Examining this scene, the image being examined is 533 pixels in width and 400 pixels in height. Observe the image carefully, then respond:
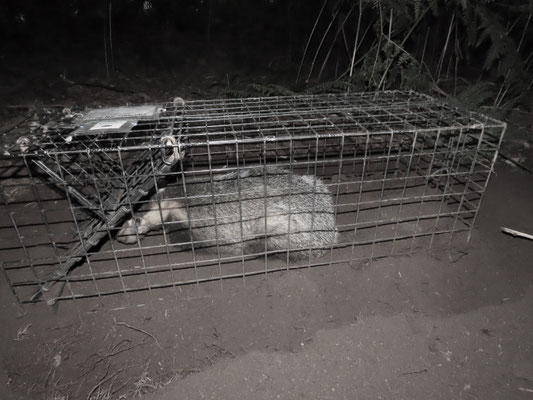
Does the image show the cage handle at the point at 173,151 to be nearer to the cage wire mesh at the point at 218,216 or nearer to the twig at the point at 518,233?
the cage wire mesh at the point at 218,216

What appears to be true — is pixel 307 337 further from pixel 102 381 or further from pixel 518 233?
pixel 518 233

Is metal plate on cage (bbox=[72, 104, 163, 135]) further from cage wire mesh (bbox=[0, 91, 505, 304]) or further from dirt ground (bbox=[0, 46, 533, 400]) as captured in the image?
dirt ground (bbox=[0, 46, 533, 400])

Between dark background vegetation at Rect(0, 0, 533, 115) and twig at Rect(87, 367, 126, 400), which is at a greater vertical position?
dark background vegetation at Rect(0, 0, 533, 115)

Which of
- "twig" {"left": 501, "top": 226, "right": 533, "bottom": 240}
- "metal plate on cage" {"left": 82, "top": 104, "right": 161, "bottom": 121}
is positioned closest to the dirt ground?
"twig" {"left": 501, "top": 226, "right": 533, "bottom": 240}

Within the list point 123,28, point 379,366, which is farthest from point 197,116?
point 123,28

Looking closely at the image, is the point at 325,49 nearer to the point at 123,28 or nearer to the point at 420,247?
the point at 123,28

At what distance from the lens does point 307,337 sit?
8.29 feet

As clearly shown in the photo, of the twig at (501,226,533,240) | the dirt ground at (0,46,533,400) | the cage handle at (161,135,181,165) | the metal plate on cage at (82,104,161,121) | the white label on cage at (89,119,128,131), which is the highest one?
the white label on cage at (89,119,128,131)

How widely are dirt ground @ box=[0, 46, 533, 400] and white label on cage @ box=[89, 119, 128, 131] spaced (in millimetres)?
1392

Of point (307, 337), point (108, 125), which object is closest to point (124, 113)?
point (108, 125)

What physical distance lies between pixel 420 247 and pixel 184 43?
22.6 feet

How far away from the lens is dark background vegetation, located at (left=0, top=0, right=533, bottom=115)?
4719mm

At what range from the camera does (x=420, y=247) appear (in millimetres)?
3297

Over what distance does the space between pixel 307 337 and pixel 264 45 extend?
7.78 m
